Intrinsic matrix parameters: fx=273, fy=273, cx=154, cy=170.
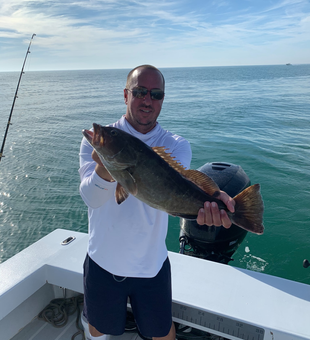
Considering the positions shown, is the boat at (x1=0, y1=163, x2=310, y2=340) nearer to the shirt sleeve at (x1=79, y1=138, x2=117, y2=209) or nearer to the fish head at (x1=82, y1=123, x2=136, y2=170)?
the shirt sleeve at (x1=79, y1=138, x2=117, y2=209)

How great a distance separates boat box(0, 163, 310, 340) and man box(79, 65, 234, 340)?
1.45 ft

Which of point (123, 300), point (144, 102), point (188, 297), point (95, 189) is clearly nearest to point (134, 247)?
point (123, 300)

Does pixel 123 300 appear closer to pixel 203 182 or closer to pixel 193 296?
pixel 193 296

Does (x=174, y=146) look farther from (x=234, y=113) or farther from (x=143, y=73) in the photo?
(x=234, y=113)

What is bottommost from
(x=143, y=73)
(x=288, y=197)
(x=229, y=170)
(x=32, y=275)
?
(x=288, y=197)

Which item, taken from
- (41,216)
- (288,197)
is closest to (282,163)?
(288,197)

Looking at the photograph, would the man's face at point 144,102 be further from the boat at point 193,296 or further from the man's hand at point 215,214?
the boat at point 193,296

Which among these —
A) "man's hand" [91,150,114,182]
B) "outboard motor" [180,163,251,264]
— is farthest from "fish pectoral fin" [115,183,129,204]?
"outboard motor" [180,163,251,264]

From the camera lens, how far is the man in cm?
259

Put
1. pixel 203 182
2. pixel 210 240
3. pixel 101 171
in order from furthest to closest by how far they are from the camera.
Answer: pixel 210 240 < pixel 203 182 < pixel 101 171

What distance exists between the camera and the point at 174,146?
2.71 metres

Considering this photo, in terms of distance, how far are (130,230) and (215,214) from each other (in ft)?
2.76

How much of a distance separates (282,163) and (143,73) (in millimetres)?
11242

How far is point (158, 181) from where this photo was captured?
2223mm
